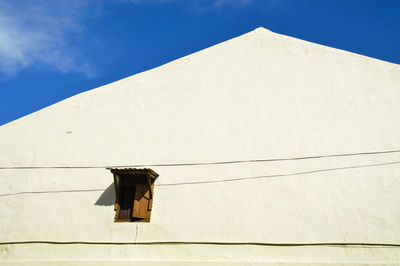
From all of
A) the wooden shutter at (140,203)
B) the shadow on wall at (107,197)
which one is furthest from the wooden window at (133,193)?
the shadow on wall at (107,197)

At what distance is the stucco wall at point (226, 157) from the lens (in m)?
6.89

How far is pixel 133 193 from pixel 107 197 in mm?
515

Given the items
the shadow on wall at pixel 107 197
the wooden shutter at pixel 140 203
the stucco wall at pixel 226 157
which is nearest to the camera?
the stucco wall at pixel 226 157

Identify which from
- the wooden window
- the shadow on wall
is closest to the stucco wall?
the shadow on wall

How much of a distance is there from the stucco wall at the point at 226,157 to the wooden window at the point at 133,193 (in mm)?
161

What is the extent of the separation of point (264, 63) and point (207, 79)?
4.21ft

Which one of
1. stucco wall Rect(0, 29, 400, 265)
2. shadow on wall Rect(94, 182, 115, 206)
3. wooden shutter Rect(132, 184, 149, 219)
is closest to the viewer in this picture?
stucco wall Rect(0, 29, 400, 265)

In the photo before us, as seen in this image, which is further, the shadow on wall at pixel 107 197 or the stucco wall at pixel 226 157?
the shadow on wall at pixel 107 197

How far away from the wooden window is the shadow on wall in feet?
0.41

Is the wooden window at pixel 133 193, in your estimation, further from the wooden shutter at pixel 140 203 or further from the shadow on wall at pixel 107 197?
the shadow on wall at pixel 107 197

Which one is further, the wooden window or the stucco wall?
the wooden window

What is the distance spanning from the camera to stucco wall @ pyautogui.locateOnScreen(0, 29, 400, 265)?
6.89 meters

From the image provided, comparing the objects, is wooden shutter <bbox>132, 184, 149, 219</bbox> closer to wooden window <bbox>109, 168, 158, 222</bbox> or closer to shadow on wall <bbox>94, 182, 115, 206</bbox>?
wooden window <bbox>109, 168, 158, 222</bbox>

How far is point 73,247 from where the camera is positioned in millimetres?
7270
